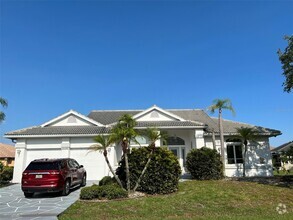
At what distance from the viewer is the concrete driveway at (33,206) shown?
8672 millimetres

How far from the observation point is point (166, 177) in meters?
12.4

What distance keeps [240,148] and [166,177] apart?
38.6 feet

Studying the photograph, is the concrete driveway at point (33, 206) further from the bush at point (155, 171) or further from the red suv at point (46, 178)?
→ the bush at point (155, 171)

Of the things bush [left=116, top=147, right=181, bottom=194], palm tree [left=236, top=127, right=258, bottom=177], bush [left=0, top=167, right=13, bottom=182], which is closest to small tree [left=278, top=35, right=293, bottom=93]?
palm tree [left=236, top=127, right=258, bottom=177]

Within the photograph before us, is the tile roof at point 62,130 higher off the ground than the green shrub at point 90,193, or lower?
higher

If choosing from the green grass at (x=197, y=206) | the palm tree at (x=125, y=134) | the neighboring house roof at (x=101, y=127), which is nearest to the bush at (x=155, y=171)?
the palm tree at (x=125, y=134)

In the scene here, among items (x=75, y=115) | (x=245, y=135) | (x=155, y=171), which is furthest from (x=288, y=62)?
(x=75, y=115)

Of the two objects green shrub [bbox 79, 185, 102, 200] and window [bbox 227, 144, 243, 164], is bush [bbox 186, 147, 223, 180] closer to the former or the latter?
window [bbox 227, 144, 243, 164]

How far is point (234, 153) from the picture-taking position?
70.6 feet

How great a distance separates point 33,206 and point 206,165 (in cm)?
1116

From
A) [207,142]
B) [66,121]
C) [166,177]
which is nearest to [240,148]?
[207,142]

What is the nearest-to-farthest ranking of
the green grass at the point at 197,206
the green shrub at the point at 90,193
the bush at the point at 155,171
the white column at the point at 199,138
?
the green grass at the point at 197,206 → the green shrub at the point at 90,193 → the bush at the point at 155,171 → the white column at the point at 199,138

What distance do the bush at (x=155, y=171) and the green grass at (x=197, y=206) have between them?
2.21ft

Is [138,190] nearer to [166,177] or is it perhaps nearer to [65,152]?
[166,177]
